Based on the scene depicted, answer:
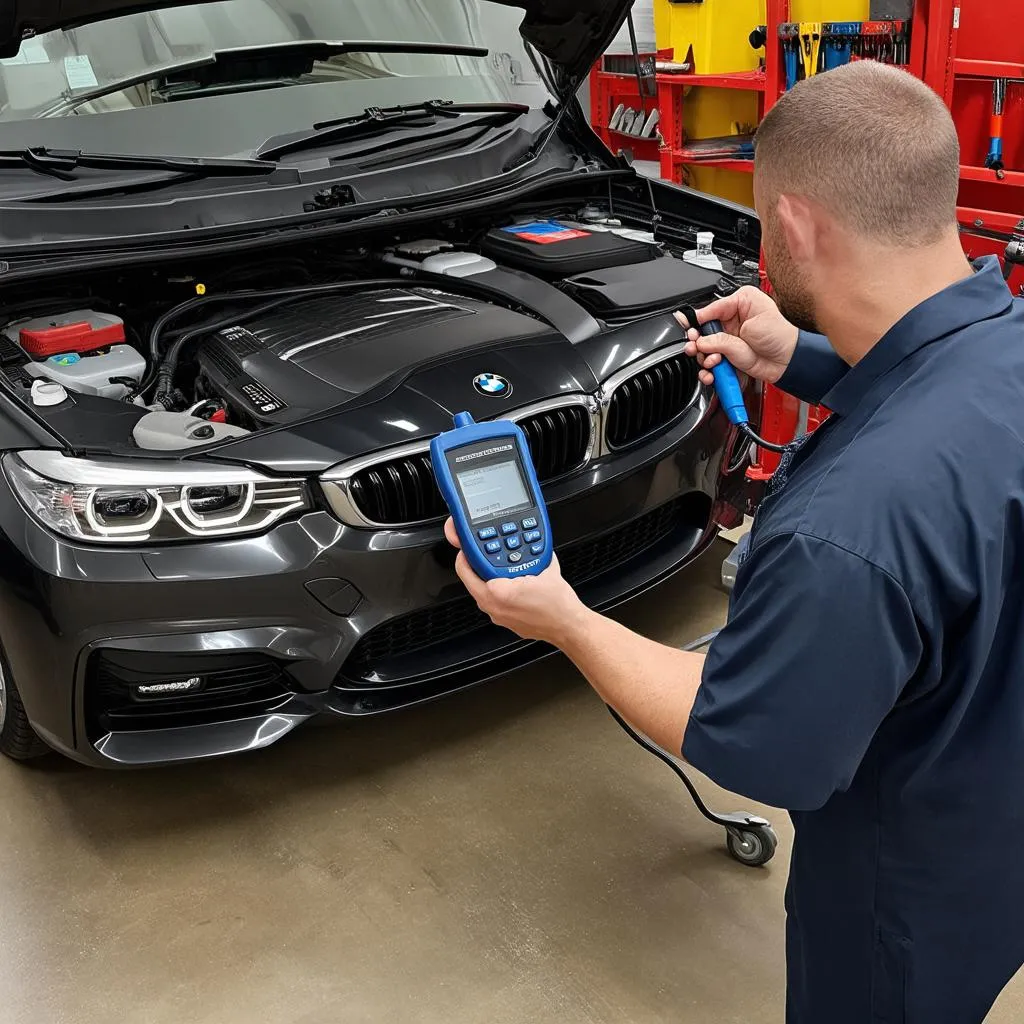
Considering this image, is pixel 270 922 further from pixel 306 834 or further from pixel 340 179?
pixel 340 179

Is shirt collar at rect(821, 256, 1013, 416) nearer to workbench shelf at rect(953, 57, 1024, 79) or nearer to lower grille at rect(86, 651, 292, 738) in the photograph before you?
lower grille at rect(86, 651, 292, 738)

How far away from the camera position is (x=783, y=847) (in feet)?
6.83

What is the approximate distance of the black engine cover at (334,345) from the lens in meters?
2.11

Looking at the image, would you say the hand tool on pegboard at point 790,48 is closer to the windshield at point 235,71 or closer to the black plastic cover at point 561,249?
the windshield at point 235,71

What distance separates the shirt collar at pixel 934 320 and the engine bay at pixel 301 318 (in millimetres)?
1140

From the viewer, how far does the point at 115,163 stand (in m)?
2.43

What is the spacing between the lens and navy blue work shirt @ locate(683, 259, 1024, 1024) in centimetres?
98

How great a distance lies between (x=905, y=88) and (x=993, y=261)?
198 millimetres

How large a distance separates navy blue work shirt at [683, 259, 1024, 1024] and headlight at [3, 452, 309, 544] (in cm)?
96

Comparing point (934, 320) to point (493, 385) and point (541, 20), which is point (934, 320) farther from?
point (541, 20)

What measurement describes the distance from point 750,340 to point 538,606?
2.10 feet

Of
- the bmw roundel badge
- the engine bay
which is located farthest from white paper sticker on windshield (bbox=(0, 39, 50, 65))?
the bmw roundel badge

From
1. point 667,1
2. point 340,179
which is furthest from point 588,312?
point 667,1

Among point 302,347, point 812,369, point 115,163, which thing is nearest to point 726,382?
point 812,369
